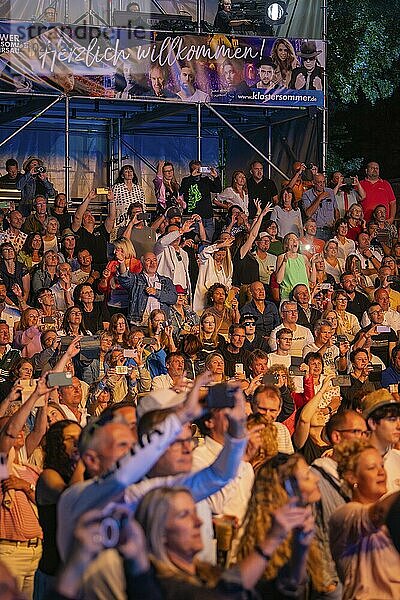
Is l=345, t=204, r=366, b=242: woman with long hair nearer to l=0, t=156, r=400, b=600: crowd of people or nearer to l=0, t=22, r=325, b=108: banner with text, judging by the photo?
l=0, t=156, r=400, b=600: crowd of people

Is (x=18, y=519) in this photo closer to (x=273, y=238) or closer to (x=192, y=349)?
(x=192, y=349)

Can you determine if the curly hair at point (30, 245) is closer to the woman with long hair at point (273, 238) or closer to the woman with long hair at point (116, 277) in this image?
the woman with long hair at point (116, 277)

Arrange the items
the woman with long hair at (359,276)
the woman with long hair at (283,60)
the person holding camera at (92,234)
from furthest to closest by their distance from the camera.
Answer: the woman with long hair at (283,60) < the person holding camera at (92,234) < the woman with long hair at (359,276)

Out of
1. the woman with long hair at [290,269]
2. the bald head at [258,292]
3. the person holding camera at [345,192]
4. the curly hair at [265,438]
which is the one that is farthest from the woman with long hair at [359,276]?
the curly hair at [265,438]

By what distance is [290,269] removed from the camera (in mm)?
16406

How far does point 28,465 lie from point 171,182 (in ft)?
33.6

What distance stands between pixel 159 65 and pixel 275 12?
245cm

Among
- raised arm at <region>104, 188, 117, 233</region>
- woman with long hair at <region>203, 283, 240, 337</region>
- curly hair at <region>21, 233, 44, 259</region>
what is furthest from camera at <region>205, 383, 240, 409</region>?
raised arm at <region>104, 188, 117, 233</region>

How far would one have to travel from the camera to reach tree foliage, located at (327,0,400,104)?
2972cm

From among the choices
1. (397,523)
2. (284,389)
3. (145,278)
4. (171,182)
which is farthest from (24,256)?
(397,523)

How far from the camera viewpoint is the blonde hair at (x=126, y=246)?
1623 cm

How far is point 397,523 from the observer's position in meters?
6.42

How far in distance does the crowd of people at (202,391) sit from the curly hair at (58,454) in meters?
0.01

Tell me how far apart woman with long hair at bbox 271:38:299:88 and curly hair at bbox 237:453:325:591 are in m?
14.6
